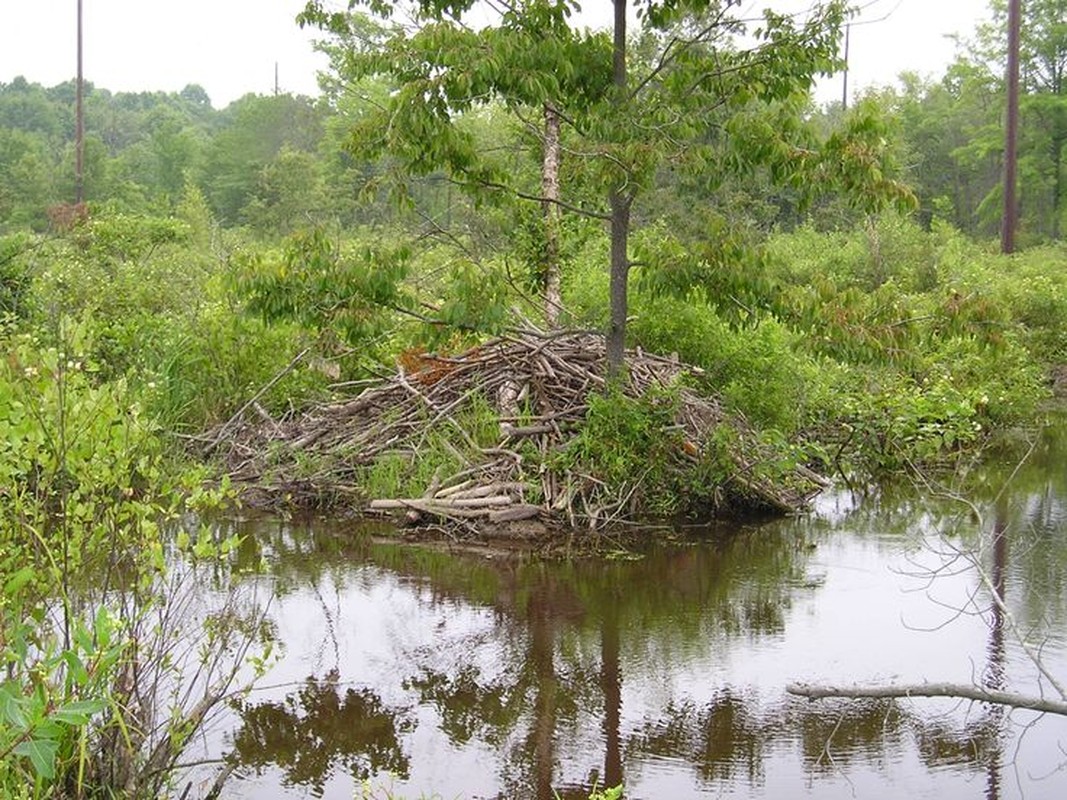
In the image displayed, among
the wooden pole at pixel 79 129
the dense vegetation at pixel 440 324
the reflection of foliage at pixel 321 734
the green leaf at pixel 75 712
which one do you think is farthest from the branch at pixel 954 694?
the wooden pole at pixel 79 129

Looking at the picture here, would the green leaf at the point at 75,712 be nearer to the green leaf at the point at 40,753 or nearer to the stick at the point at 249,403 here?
the green leaf at the point at 40,753

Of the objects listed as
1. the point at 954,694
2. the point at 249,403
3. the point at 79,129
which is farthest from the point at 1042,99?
the point at 954,694

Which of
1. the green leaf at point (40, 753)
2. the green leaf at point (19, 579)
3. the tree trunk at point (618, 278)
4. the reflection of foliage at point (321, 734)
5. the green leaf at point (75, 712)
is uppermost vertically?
the tree trunk at point (618, 278)

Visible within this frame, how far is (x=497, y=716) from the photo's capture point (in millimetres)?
5844

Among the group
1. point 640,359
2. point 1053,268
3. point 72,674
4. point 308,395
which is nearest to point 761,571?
point 640,359

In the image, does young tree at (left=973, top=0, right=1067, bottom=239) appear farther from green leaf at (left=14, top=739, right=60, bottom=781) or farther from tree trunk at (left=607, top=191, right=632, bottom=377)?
green leaf at (left=14, top=739, right=60, bottom=781)

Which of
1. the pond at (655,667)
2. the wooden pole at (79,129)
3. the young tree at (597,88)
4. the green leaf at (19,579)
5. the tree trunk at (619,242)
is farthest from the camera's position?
the wooden pole at (79,129)

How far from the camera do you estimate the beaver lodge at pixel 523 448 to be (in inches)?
373

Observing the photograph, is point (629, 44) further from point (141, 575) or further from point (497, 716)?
point (141, 575)

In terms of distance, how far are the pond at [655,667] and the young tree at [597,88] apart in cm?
267

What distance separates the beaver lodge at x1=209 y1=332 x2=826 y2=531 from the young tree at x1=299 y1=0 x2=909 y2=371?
1.51 meters

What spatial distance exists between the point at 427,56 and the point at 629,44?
3.89 meters

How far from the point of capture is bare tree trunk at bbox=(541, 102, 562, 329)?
41.0ft

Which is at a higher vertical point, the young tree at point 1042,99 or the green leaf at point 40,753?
the young tree at point 1042,99
